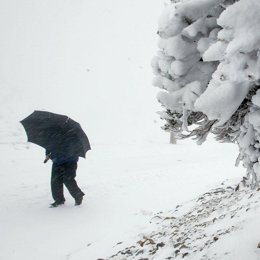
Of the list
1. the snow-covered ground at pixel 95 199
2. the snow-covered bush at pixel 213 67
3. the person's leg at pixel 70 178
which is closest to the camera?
the snow-covered bush at pixel 213 67

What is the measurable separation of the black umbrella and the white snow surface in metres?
1.23

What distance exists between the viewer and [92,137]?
2116 cm

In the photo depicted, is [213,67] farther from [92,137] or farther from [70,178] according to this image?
[92,137]

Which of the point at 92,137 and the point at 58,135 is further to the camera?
the point at 92,137

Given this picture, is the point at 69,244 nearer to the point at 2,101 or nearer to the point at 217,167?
the point at 217,167

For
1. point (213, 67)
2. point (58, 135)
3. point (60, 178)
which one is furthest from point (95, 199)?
point (213, 67)

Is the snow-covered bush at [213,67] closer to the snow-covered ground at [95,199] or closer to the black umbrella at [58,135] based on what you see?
the snow-covered ground at [95,199]

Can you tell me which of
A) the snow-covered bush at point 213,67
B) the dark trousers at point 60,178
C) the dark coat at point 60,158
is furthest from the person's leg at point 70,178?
the snow-covered bush at point 213,67

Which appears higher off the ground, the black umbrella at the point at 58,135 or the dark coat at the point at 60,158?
the black umbrella at the point at 58,135

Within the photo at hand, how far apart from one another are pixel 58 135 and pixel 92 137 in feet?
45.7

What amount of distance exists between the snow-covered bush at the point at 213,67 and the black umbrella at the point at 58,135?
393 centimetres

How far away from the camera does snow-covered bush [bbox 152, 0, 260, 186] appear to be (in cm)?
242

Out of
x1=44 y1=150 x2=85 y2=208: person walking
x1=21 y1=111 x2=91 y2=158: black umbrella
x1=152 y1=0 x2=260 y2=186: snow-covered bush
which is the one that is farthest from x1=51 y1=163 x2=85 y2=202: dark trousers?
x1=152 y1=0 x2=260 y2=186: snow-covered bush

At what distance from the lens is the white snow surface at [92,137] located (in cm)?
622
